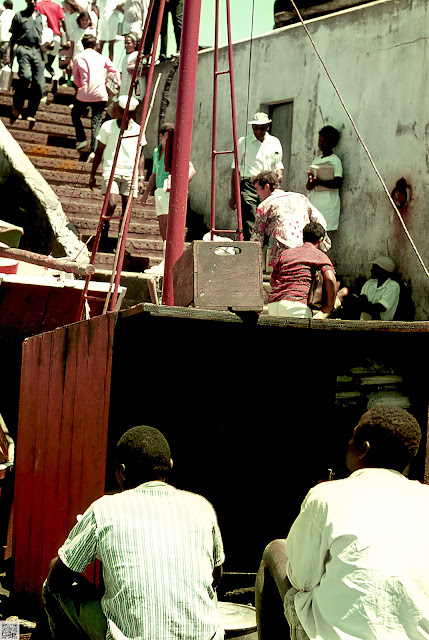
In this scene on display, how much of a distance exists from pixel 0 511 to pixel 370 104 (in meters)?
7.75

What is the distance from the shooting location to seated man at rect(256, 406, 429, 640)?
3.33 m

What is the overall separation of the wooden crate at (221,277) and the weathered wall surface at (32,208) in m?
7.24

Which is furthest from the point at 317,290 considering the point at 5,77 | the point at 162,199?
the point at 5,77

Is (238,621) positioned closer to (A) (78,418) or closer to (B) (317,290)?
(A) (78,418)

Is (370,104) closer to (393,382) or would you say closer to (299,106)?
(299,106)

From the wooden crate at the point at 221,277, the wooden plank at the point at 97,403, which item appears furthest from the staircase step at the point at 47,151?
the wooden plank at the point at 97,403

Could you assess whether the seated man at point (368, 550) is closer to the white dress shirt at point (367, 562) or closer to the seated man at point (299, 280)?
the white dress shirt at point (367, 562)

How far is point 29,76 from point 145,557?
13.1 m

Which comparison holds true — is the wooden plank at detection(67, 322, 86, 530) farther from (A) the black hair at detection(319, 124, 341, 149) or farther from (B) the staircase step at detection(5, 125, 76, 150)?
(B) the staircase step at detection(5, 125, 76, 150)

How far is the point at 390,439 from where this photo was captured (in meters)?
3.72

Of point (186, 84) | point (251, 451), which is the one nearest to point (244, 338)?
point (251, 451)

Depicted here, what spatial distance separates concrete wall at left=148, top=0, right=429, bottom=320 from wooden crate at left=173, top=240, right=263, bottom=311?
6.48 metres

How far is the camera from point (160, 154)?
11.4 metres

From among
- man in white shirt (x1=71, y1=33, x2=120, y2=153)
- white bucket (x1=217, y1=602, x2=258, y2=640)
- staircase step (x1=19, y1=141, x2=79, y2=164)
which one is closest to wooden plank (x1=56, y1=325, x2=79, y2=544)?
A: white bucket (x1=217, y1=602, x2=258, y2=640)
